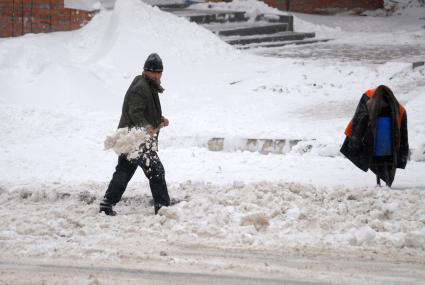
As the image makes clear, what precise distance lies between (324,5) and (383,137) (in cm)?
1857

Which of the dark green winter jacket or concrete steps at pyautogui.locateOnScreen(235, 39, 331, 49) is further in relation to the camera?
concrete steps at pyautogui.locateOnScreen(235, 39, 331, 49)

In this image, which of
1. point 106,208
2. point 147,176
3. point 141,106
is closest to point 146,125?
point 141,106

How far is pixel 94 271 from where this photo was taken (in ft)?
18.7

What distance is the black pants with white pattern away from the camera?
7156mm

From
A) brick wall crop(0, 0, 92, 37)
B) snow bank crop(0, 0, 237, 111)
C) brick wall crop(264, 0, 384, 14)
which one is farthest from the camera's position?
brick wall crop(264, 0, 384, 14)

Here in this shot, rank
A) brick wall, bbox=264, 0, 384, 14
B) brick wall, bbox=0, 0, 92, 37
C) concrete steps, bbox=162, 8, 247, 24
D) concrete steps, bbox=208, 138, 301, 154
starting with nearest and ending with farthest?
1. concrete steps, bbox=208, 138, 301, 154
2. brick wall, bbox=0, 0, 92, 37
3. concrete steps, bbox=162, 8, 247, 24
4. brick wall, bbox=264, 0, 384, 14

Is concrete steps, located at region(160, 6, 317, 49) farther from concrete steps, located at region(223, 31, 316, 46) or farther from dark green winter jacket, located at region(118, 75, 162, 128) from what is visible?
dark green winter jacket, located at region(118, 75, 162, 128)

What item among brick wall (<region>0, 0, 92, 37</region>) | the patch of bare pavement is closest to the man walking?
the patch of bare pavement

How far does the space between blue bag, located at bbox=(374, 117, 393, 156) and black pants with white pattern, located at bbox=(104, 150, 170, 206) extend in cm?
232

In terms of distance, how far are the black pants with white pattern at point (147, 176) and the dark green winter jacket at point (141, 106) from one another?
300 millimetres

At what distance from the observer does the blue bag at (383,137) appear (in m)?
7.93

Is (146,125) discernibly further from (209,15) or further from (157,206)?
(209,15)

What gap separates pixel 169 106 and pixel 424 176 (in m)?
5.53

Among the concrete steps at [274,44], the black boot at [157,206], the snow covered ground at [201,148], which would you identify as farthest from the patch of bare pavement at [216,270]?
the concrete steps at [274,44]
